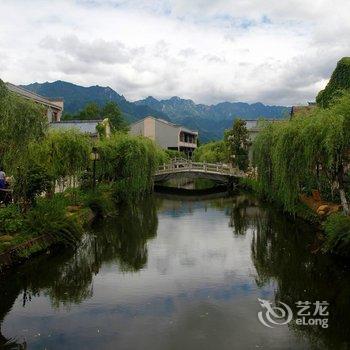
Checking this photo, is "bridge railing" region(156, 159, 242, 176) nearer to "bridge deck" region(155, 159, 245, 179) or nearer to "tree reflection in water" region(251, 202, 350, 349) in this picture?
"bridge deck" region(155, 159, 245, 179)

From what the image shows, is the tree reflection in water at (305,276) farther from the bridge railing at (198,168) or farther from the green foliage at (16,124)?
the bridge railing at (198,168)

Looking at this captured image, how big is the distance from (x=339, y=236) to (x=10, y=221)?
443 inches

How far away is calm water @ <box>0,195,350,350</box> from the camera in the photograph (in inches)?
374

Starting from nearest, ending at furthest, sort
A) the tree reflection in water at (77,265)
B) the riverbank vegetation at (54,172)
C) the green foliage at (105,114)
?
the tree reflection in water at (77,265) < the riverbank vegetation at (54,172) < the green foliage at (105,114)

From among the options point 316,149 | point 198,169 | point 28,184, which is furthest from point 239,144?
point 28,184

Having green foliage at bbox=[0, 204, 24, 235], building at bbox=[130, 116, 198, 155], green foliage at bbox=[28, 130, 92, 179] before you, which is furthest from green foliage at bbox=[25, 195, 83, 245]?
building at bbox=[130, 116, 198, 155]

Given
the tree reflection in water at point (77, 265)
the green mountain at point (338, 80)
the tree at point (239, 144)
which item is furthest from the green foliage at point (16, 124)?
the tree at point (239, 144)

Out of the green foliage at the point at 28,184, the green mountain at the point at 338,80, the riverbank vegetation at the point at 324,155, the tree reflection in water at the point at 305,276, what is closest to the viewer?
the tree reflection in water at the point at 305,276

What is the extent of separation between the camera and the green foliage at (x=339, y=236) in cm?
1444

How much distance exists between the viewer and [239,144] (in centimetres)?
4828

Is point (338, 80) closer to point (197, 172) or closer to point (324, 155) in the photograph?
point (324, 155)

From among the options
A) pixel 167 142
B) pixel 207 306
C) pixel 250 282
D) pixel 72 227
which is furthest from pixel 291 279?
pixel 167 142

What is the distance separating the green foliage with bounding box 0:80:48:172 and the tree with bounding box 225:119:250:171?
118ft

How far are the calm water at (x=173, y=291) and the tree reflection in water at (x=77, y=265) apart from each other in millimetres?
33
